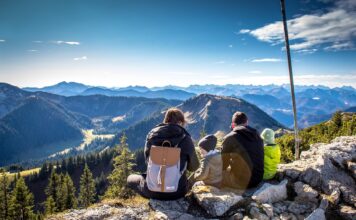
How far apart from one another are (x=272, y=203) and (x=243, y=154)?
2.16 m

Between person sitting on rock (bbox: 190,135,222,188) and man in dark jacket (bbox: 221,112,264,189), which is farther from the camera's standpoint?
person sitting on rock (bbox: 190,135,222,188)

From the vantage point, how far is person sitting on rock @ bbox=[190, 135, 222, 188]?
1109cm

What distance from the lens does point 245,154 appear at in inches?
425

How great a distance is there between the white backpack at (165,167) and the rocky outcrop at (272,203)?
808 mm

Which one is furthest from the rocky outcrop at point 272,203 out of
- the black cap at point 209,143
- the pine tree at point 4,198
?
the pine tree at point 4,198

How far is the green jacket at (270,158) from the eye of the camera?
11.9 metres

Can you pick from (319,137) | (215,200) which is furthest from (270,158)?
(319,137)

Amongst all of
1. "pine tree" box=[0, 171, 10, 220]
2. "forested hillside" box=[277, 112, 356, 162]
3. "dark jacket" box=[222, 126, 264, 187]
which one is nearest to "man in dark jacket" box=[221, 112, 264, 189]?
"dark jacket" box=[222, 126, 264, 187]

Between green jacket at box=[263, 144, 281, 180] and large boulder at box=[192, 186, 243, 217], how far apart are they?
2.52m

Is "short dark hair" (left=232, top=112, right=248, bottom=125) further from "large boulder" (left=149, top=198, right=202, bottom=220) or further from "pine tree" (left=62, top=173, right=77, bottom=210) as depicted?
"pine tree" (left=62, top=173, right=77, bottom=210)

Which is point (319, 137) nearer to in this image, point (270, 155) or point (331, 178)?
point (331, 178)

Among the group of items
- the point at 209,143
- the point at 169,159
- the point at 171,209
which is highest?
the point at 209,143

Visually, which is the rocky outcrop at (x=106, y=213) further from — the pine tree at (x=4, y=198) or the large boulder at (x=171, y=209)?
the pine tree at (x=4, y=198)

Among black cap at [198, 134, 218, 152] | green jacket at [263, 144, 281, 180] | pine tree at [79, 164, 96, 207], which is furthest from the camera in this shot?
pine tree at [79, 164, 96, 207]
